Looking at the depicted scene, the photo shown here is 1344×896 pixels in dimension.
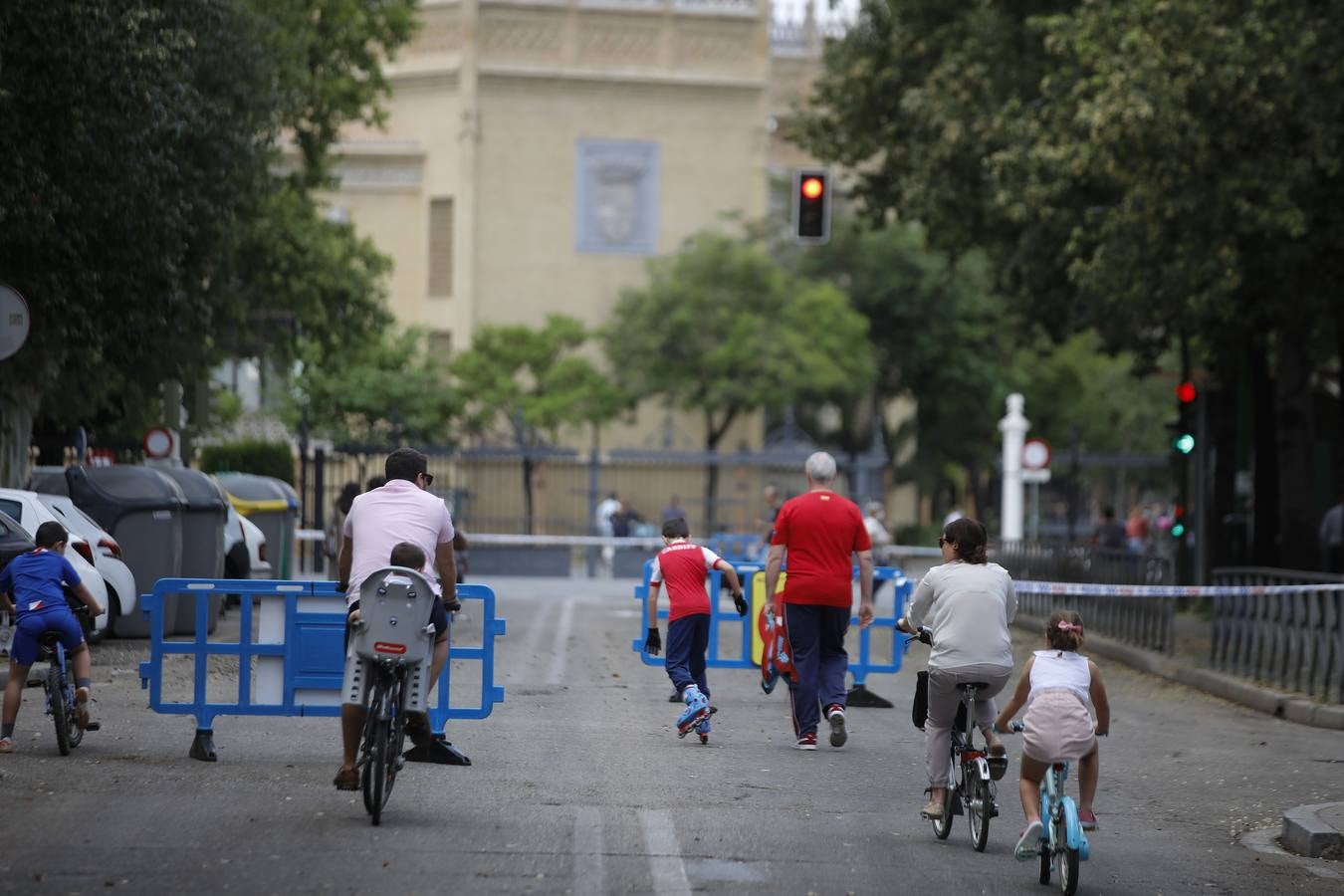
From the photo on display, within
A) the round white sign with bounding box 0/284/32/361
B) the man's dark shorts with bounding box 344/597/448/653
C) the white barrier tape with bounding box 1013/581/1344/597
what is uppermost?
the round white sign with bounding box 0/284/32/361

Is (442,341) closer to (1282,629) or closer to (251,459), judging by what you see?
(251,459)

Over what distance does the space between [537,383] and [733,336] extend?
5.32 m

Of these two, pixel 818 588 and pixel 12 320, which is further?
pixel 12 320

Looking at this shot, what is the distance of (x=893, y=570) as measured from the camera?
16.5 meters

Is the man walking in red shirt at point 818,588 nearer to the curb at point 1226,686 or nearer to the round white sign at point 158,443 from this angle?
the curb at point 1226,686

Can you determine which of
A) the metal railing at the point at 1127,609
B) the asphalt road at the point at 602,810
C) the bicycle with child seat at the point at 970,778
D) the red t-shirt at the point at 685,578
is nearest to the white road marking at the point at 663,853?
the asphalt road at the point at 602,810

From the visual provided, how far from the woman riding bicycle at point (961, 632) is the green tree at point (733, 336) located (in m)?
38.6

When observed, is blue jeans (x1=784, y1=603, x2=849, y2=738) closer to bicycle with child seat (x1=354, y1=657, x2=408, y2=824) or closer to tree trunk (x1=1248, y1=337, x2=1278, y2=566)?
bicycle with child seat (x1=354, y1=657, x2=408, y2=824)

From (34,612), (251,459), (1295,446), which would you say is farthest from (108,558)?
(251,459)

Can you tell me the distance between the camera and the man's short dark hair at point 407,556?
32.0ft

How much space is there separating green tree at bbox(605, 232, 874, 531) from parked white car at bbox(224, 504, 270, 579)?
2318 centimetres

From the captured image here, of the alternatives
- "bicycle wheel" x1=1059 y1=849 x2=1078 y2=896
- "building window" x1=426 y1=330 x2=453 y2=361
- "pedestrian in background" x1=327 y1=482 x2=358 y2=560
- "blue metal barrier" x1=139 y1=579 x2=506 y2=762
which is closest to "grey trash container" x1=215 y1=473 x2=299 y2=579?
"pedestrian in background" x1=327 y1=482 x2=358 y2=560

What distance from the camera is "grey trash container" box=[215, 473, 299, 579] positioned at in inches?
1109

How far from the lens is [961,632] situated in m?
9.48
